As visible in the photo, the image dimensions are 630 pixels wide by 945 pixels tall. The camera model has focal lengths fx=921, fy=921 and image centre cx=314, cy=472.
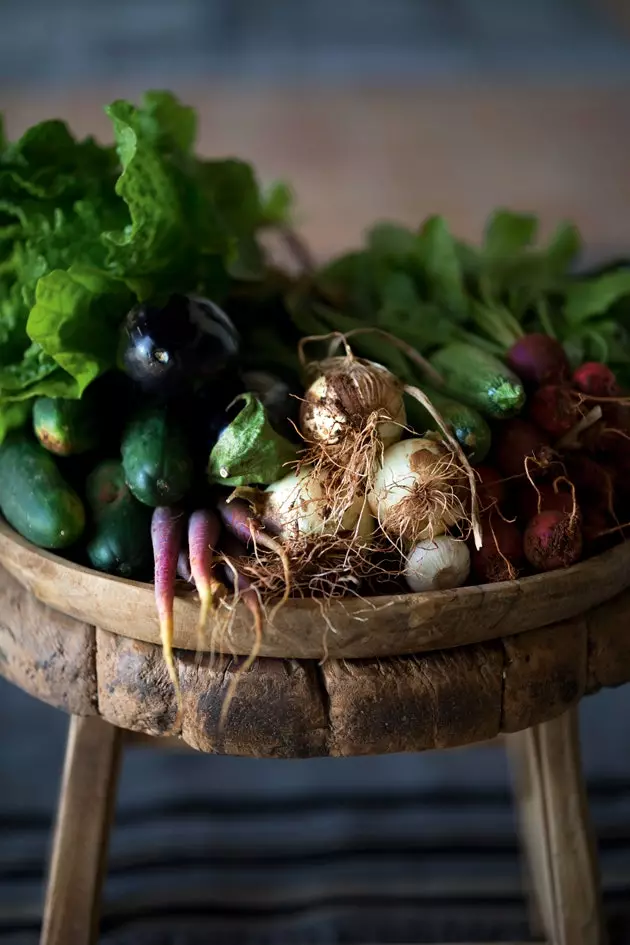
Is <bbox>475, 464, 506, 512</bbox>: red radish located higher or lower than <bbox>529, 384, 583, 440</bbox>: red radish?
lower

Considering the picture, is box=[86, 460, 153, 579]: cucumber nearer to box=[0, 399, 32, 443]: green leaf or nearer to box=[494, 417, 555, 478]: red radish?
box=[0, 399, 32, 443]: green leaf

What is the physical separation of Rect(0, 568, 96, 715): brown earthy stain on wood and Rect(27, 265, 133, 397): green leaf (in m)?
0.18

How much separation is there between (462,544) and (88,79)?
2415 mm

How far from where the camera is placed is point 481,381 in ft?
2.47

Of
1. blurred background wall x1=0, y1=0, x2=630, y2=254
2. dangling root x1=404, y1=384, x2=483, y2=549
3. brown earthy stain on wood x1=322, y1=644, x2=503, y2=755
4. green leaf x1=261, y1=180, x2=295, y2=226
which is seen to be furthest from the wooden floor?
brown earthy stain on wood x1=322, y1=644, x2=503, y2=755

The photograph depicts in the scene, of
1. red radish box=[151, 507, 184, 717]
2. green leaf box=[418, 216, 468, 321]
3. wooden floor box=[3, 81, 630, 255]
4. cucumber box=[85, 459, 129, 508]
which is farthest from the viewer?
wooden floor box=[3, 81, 630, 255]

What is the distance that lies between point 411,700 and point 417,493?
144 millimetres

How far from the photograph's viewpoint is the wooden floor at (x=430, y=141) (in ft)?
8.39

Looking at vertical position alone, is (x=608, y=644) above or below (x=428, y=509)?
below

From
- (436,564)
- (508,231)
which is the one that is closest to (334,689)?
(436,564)

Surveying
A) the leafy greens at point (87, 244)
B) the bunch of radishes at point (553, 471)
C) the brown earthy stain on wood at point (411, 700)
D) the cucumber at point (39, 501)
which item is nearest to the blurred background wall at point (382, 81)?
the leafy greens at point (87, 244)

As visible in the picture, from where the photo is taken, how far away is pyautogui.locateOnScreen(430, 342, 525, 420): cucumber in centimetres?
74

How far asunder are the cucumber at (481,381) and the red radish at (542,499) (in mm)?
68

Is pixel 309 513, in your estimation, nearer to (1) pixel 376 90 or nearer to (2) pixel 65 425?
(2) pixel 65 425
